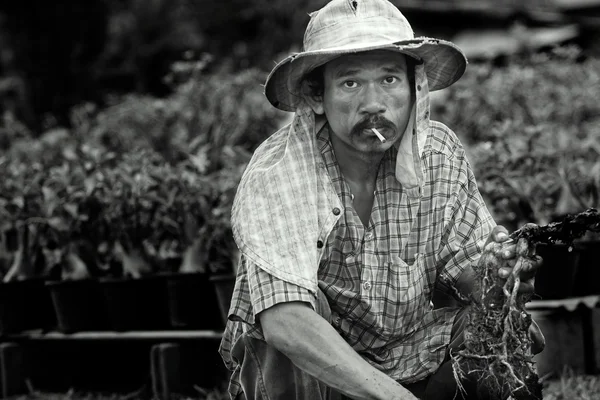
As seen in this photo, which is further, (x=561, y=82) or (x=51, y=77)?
(x=51, y=77)

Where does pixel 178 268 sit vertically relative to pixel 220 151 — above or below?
below

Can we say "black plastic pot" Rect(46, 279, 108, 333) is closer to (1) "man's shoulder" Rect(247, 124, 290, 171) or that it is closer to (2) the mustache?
(1) "man's shoulder" Rect(247, 124, 290, 171)

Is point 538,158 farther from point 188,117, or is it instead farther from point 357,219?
point 188,117

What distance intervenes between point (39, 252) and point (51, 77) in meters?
5.90

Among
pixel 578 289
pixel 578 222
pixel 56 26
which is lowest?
pixel 578 289

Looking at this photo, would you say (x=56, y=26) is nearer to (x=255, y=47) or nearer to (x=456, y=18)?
(x=255, y=47)

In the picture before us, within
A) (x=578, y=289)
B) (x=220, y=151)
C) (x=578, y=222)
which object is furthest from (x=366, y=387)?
(x=220, y=151)

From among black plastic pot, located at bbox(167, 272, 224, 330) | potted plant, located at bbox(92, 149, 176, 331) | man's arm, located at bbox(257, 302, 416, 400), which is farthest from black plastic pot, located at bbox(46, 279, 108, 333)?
man's arm, located at bbox(257, 302, 416, 400)

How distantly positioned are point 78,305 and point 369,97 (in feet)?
7.84

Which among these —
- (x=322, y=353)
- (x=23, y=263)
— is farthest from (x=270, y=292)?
(x=23, y=263)

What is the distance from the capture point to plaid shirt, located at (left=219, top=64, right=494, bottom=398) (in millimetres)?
2719

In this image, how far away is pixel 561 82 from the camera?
7.42 meters

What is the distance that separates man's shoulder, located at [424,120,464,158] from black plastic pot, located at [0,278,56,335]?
2547mm

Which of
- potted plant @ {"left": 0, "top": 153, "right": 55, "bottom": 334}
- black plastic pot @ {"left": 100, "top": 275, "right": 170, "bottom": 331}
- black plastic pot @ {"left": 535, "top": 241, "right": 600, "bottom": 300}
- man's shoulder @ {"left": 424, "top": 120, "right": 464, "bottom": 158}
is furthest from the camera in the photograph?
potted plant @ {"left": 0, "top": 153, "right": 55, "bottom": 334}
